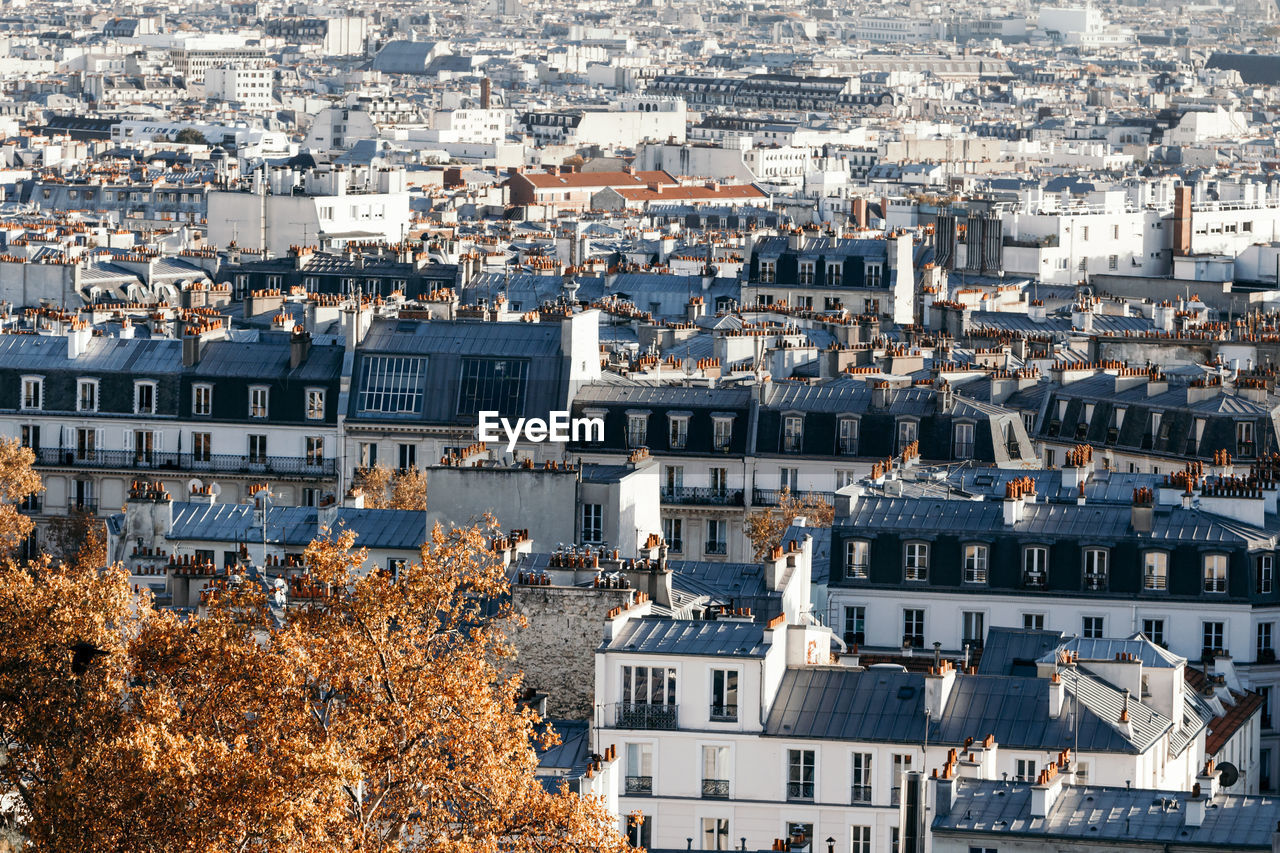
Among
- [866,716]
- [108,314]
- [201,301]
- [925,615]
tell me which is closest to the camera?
[866,716]

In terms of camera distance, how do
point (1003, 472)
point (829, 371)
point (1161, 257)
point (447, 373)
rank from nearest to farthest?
point (1003, 472)
point (447, 373)
point (829, 371)
point (1161, 257)

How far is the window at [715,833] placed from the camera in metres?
48.0

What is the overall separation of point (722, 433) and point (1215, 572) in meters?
18.3

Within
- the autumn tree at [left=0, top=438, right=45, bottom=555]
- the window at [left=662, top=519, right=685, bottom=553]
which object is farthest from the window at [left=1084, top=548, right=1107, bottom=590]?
the autumn tree at [left=0, top=438, right=45, bottom=555]

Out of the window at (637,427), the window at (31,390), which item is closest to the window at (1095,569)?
the window at (637,427)

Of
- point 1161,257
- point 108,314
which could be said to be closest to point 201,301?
point 108,314

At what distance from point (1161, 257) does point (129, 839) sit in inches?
4543

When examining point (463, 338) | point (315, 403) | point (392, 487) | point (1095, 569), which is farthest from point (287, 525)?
point (1095, 569)

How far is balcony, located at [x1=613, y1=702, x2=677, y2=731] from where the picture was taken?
4791 centimetres

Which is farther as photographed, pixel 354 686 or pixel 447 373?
pixel 447 373

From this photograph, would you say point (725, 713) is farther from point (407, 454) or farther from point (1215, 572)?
point (407, 454)

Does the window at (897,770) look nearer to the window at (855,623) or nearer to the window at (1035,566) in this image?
the window at (855,623)

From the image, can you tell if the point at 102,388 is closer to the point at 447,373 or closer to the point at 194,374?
the point at 194,374

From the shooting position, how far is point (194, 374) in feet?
262
